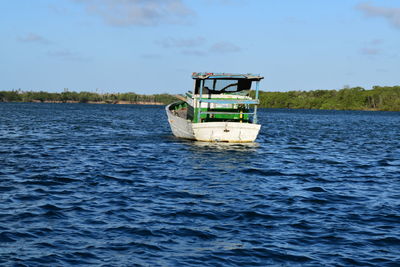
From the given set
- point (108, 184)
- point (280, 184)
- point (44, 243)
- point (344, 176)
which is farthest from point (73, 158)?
point (44, 243)

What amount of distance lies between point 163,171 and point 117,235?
925cm

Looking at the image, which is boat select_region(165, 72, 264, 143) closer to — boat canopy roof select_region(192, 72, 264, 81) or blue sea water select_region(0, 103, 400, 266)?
boat canopy roof select_region(192, 72, 264, 81)

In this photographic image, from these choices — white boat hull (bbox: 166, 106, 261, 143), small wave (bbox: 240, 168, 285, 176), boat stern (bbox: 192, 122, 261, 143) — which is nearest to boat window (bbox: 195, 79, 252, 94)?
white boat hull (bbox: 166, 106, 261, 143)

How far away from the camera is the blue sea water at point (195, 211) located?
31.7 ft

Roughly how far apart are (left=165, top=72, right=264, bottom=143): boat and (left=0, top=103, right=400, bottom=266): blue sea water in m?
5.60

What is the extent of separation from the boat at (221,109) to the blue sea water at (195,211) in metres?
5.60

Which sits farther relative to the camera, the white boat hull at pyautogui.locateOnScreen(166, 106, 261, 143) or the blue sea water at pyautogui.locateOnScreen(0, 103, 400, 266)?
the white boat hull at pyautogui.locateOnScreen(166, 106, 261, 143)

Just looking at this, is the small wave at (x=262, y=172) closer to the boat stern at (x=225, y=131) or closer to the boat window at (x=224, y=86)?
the boat stern at (x=225, y=131)

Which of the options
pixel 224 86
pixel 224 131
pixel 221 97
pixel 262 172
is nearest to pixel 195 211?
pixel 262 172

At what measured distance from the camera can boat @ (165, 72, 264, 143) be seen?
29734mm

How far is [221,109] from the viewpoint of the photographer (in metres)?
31.9

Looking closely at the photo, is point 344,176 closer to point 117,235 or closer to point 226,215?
point 226,215

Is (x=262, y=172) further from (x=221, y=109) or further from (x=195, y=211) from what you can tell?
(x=221, y=109)

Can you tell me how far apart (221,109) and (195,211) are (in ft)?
63.5
